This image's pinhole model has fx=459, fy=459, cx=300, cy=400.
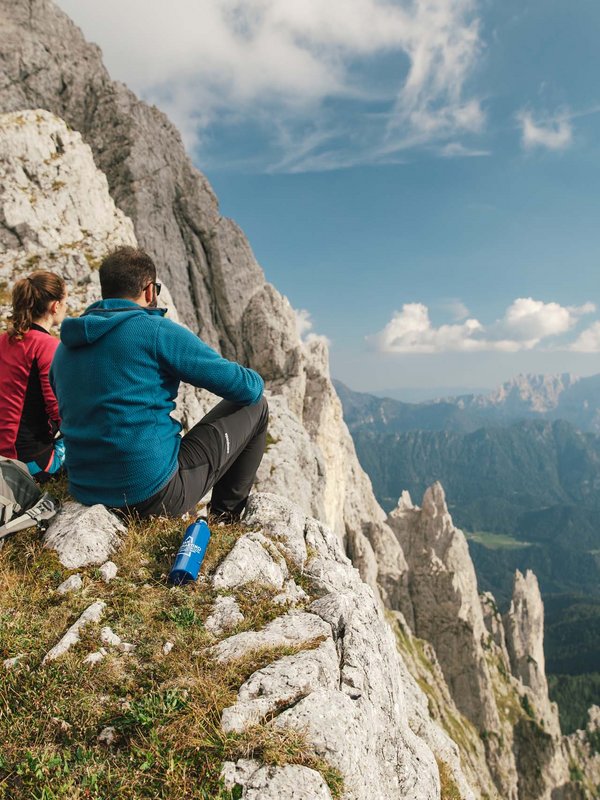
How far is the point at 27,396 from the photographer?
9.30 metres

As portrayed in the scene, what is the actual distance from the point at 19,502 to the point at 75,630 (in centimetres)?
328

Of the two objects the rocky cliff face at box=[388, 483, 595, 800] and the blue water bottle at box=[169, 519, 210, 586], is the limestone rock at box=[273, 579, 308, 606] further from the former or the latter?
the rocky cliff face at box=[388, 483, 595, 800]

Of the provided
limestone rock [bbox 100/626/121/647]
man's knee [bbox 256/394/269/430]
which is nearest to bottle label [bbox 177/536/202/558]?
limestone rock [bbox 100/626/121/647]

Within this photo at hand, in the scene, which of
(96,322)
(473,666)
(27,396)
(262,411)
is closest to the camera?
(96,322)

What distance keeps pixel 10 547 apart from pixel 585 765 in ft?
434

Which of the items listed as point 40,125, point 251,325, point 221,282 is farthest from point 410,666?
point 40,125

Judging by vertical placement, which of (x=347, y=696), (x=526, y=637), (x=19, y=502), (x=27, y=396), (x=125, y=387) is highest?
(x=125, y=387)

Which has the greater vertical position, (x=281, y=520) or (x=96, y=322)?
(x=96, y=322)

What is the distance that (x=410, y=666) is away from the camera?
60031 mm

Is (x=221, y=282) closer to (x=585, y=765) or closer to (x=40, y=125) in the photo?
(x=40, y=125)

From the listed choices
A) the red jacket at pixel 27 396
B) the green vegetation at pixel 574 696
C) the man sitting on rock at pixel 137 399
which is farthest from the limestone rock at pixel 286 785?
the green vegetation at pixel 574 696

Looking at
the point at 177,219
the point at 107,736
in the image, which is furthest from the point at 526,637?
the point at 107,736

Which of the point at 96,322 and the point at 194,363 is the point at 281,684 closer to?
the point at 194,363

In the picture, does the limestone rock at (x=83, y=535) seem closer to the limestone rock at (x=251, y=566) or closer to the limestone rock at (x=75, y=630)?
the limestone rock at (x=75, y=630)
